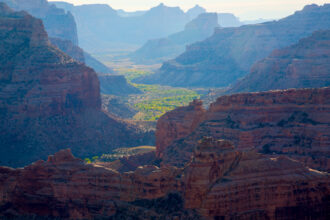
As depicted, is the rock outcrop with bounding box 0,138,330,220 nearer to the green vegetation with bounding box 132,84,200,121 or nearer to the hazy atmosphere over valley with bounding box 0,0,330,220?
the hazy atmosphere over valley with bounding box 0,0,330,220

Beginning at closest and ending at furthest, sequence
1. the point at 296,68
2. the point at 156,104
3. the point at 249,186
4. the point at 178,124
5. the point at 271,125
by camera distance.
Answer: the point at 249,186 < the point at 271,125 < the point at 178,124 < the point at 296,68 < the point at 156,104

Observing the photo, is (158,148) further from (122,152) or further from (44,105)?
(44,105)

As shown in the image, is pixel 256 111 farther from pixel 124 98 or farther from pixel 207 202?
pixel 124 98

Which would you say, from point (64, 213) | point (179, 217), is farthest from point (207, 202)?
point (64, 213)

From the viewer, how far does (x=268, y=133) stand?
232 feet

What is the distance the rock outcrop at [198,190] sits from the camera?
156 feet

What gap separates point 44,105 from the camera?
106812mm

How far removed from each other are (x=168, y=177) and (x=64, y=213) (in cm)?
991

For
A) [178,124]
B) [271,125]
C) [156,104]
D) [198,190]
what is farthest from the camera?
[156,104]

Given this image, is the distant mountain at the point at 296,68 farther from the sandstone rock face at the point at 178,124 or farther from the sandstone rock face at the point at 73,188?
the sandstone rock face at the point at 73,188

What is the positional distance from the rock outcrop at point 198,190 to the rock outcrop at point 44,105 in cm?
4248

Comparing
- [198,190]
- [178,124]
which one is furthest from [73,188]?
[178,124]

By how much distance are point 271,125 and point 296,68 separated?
61411mm

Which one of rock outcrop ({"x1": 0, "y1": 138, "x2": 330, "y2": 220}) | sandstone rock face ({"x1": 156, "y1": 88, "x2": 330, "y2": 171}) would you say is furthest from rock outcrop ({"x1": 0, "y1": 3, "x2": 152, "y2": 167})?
rock outcrop ({"x1": 0, "y1": 138, "x2": 330, "y2": 220})
